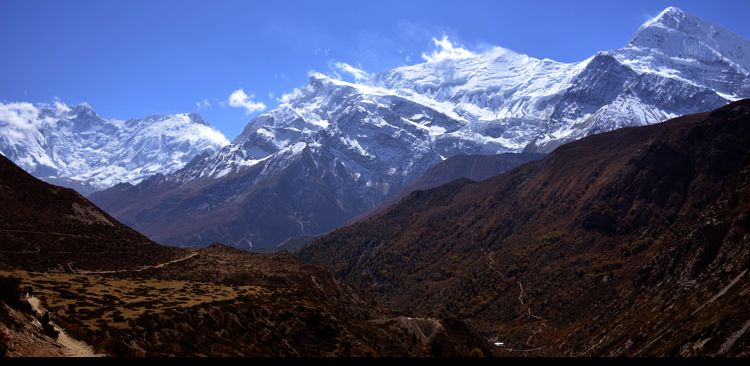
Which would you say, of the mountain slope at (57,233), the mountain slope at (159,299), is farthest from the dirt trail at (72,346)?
the mountain slope at (57,233)

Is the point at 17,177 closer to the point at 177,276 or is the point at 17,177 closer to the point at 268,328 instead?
the point at 177,276

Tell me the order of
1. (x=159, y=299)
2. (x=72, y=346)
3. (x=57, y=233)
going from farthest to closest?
(x=57, y=233), (x=159, y=299), (x=72, y=346)

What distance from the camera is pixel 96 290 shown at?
73.1 metres

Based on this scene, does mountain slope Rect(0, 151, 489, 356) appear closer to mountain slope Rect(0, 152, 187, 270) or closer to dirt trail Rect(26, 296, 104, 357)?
mountain slope Rect(0, 152, 187, 270)

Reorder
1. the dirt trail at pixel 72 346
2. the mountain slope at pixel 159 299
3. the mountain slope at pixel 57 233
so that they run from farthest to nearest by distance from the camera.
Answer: the mountain slope at pixel 57 233 < the mountain slope at pixel 159 299 < the dirt trail at pixel 72 346

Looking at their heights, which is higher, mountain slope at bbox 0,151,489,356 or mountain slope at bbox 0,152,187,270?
mountain slope at bbox 0,152,187,270

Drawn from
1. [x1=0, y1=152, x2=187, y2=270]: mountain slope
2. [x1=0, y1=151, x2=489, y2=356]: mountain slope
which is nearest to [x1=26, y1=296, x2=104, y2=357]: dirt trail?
[x1=0, y1=151, x2=489, y2=356]: mountain slope

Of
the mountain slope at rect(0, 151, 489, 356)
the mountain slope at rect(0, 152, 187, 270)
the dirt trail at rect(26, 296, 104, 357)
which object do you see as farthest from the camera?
the mountain slope at rect(0, 152, 187, 270)

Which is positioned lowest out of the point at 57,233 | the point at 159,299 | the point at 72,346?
the point at 72,346

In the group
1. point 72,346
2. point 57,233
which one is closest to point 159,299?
point 72,346

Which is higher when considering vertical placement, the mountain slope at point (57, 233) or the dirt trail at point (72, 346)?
the mountain slope at point (57, 233)

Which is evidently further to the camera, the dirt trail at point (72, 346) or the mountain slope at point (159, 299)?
the mountain slope at point (159, 299)

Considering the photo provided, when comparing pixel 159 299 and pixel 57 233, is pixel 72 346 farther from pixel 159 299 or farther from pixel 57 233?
pixel 57 233

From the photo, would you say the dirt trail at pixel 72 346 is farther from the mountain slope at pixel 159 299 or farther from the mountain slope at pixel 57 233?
the mountain slope at pixel 57 233
